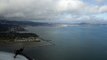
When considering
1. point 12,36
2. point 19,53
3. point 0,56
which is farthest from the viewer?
point 12,36

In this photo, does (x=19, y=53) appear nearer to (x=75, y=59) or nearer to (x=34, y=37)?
(x=75, y=59)

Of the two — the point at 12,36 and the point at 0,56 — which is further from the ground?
the point at 0,56

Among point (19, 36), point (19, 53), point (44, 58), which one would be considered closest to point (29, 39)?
point (19, 36)

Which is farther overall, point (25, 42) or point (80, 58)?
point (25, 42)

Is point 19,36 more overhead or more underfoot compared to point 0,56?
more underfoot

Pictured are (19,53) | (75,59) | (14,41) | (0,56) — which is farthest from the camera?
(14,41)

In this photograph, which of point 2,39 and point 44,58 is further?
point 2,39

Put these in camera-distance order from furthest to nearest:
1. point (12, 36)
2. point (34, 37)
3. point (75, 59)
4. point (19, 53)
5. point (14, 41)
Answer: point (34, 37), point (12, 36), point (14, 41), point (75, 59), point (19, 53)

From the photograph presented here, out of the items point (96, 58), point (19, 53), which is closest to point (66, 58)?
point (96, 58)

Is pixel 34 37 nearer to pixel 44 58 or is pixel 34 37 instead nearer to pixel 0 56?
pixel 44 58
